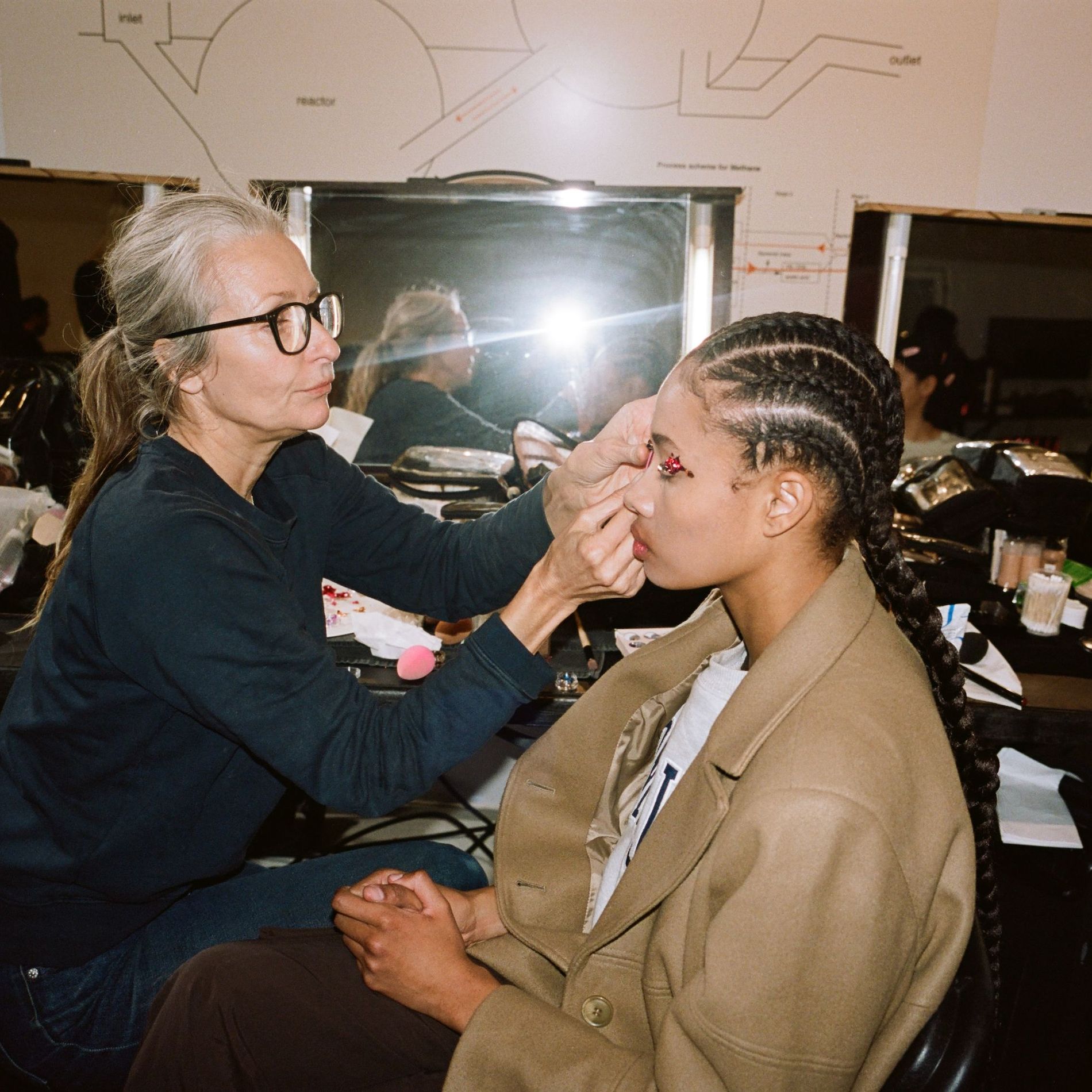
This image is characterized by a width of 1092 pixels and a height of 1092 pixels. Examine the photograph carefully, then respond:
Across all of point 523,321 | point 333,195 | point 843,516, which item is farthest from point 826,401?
point 333,195

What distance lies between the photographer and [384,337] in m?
2.41

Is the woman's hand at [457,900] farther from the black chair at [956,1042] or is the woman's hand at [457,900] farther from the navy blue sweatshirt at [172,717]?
the black chair at [956,1042]

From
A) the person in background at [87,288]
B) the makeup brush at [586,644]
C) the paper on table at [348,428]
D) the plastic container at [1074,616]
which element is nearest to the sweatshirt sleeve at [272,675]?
the makeup brush at [586,644]

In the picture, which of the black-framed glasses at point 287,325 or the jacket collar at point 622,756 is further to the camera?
the black-framed glasses at point 287,325

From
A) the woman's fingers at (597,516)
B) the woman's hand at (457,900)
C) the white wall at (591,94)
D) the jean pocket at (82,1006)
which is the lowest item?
the jean pocket at (82,1006)

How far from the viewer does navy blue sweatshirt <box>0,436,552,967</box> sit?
1043 mm

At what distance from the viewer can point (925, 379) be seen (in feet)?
9.05

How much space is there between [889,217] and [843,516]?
6.40 ft

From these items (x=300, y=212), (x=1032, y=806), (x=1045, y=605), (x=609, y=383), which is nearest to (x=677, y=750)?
(x=1032, y=806)

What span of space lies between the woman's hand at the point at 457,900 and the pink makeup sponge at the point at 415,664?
38cm

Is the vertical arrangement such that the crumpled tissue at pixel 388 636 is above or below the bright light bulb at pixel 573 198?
below

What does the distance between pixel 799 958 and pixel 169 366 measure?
1.09 m

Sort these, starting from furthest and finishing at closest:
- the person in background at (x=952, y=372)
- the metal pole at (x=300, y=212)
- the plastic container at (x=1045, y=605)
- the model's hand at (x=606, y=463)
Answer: the person in background at (x=952, y=372), the metal pole at (x=300, y=212), the plastic container at (x=1045, y=605), the model's hand at (x=606, y=463)

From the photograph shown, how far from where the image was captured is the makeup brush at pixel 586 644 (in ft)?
5.33
